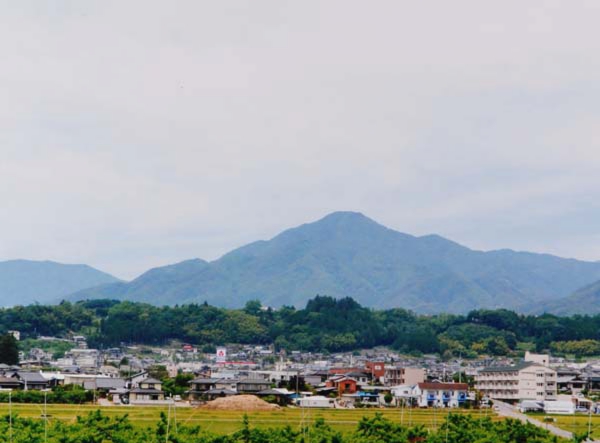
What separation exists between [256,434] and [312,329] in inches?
2834

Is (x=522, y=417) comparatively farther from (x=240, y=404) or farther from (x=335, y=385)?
(x=335, y=385)

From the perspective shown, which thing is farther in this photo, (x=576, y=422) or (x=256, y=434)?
(x=576, y=422)

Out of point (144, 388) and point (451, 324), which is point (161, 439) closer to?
point (144, 388)

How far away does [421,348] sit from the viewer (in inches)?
3413

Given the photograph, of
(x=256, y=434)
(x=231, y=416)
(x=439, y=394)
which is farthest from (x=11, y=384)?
(x=256, y=434)

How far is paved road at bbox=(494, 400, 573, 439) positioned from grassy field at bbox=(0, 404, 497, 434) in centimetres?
180

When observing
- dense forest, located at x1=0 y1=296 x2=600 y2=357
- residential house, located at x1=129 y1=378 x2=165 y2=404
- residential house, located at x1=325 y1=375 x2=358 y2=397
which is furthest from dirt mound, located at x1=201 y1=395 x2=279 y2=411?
dense forest, located at x1=0 y1=296 x2=600 y2=357

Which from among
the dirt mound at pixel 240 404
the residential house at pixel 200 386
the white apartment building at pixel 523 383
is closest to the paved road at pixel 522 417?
the white apartment building at pixel 523 383

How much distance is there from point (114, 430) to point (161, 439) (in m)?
2.40

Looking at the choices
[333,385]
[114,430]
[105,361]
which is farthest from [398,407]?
[105,361]

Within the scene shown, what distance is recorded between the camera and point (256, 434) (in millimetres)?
25375

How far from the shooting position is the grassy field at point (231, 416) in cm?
3166

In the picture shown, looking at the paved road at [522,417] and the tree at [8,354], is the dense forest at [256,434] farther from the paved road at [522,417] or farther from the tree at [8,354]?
the tree at [8,354]

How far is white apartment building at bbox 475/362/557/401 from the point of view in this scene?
50.7 metres
